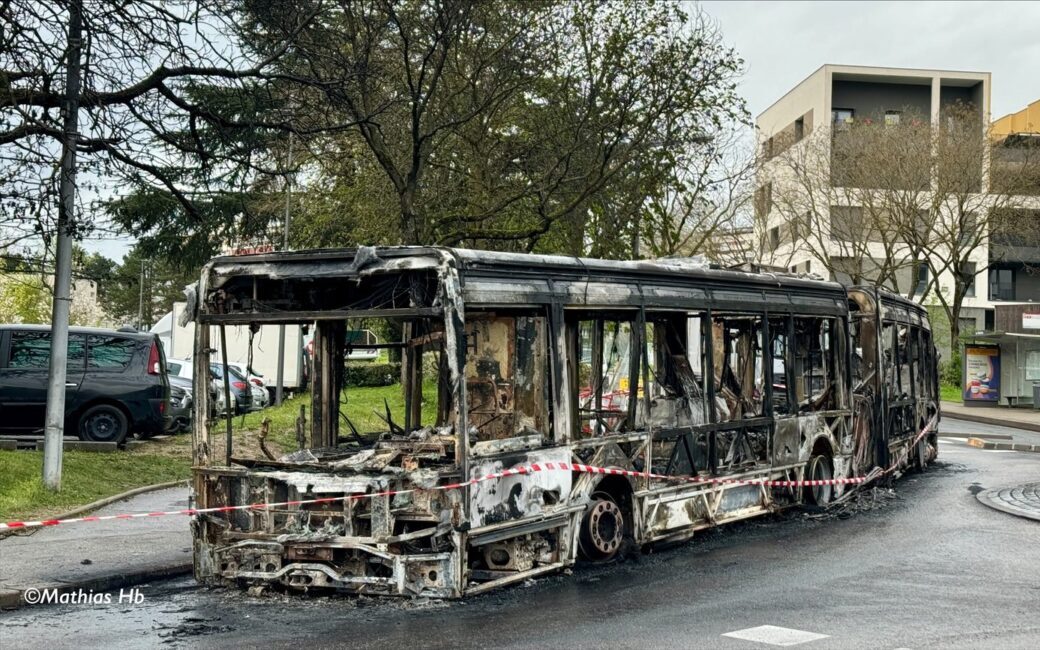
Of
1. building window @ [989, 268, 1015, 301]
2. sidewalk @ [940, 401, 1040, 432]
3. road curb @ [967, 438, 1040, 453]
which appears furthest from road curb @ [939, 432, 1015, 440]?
building window @ [989, 268, 1015, 301]

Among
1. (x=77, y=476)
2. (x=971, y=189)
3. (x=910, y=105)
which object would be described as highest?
(x=910, y=105)

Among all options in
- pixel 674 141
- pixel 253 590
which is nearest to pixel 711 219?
pixel 674 141

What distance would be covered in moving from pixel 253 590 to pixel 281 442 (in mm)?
3666

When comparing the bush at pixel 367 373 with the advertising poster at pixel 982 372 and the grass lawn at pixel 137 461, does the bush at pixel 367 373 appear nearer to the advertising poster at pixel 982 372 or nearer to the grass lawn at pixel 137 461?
the grass lawn at pixel 137 461

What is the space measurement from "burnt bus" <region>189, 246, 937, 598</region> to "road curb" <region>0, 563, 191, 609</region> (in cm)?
76

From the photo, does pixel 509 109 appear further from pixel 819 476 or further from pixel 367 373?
pixel 367 373

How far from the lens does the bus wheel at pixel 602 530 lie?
36.1 feet

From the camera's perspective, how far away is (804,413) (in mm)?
15414

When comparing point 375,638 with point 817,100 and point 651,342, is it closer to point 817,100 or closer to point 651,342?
point 651,342

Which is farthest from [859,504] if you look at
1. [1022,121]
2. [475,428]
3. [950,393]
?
[1022,121]

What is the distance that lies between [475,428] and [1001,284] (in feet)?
230

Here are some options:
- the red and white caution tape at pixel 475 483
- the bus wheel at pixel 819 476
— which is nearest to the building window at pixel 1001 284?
the bus wheel at pixel 819 476

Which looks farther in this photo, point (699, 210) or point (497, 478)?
point (699, 210)

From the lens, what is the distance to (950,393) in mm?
53625
